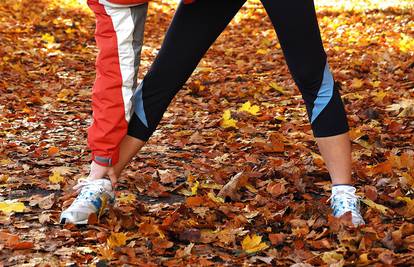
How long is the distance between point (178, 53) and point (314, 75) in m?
0.65

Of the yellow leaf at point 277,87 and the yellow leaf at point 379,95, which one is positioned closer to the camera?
the yellow leaf at point 379,95

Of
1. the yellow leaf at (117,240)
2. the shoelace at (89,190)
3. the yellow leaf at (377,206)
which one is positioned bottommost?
the yellow leaf at (117,240)

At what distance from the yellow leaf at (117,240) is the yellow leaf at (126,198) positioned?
62 centimetres

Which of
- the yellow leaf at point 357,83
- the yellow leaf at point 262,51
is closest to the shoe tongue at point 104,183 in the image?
the yellow leaf at point 357,83

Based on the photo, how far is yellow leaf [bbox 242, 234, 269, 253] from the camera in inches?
119

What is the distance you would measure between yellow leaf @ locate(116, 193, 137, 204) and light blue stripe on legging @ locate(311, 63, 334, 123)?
1098 mm

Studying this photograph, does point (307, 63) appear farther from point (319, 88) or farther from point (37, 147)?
point (37, 147)

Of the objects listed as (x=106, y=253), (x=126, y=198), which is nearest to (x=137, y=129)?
(x=126, y=198)

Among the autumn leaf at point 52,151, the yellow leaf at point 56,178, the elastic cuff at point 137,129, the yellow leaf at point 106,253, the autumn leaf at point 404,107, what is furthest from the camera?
the autumn leaf at point 404,107

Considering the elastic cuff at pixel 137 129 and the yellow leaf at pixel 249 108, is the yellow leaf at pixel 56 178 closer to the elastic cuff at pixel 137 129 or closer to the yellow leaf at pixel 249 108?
the elastic cuff at pixel 137 129

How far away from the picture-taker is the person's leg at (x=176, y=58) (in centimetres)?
333

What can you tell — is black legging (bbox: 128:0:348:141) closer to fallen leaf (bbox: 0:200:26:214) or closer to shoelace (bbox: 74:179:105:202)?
shoelace (bbox: 74:179:105:202)

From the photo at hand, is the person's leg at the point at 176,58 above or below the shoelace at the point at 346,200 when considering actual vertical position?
above

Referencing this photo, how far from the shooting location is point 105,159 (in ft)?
11.1
